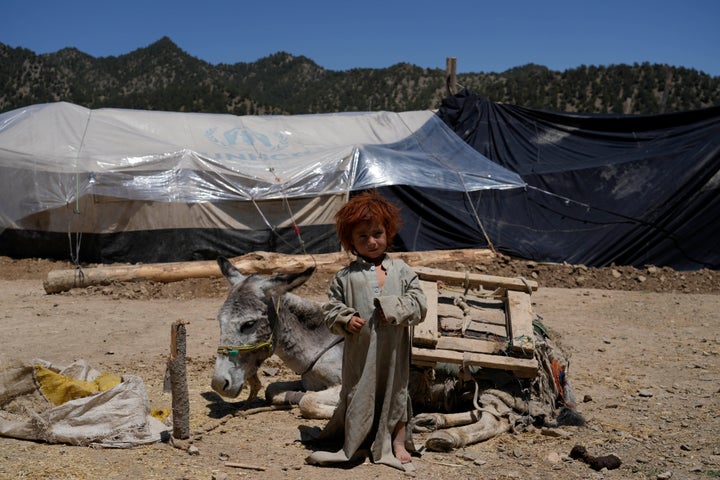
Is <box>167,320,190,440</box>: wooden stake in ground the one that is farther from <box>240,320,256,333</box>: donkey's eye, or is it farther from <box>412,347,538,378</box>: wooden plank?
<box>412,347,538,378</box>: wooden plank

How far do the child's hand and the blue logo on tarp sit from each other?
1039 centimetres

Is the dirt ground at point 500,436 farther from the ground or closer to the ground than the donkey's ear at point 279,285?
closer to the ground

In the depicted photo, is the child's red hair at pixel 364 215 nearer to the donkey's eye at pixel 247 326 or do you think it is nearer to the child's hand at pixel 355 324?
the child's hand at pixel 355 324

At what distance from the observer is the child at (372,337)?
3924 mm

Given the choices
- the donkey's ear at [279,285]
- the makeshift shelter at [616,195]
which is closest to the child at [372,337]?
the donkey's ear at [279,285]

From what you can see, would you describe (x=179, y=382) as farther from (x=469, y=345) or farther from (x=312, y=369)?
(x=469, y=345)

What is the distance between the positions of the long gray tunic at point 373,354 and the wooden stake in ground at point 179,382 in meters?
0.83

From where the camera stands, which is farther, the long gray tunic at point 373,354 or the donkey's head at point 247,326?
the donkey's head at point 247,326

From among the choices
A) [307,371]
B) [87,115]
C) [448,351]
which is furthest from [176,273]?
[448,351]

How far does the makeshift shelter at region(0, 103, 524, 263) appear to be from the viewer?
12.1 meters

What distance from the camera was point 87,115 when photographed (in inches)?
537

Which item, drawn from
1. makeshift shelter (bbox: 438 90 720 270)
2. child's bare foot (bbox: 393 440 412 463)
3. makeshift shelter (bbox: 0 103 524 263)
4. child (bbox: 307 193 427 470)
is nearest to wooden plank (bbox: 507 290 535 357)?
child (bbox: 307 193 427 470)

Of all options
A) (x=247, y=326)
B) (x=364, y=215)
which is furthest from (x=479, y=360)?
(x=247, y=326)

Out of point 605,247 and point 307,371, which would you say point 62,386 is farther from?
point 605,247
